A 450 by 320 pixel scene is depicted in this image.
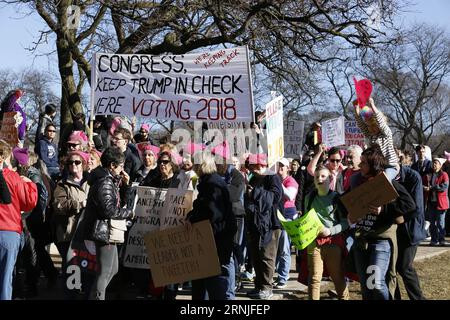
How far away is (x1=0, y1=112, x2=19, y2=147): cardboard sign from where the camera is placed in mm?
9922

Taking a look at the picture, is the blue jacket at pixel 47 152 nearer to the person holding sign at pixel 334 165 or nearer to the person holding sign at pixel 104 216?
the person holding sign at pixel 104 216

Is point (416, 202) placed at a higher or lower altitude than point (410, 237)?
higher

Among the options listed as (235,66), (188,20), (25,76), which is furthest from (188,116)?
(25,76)

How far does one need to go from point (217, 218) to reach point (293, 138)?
25.3ft

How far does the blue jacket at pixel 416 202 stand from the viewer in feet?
22.1

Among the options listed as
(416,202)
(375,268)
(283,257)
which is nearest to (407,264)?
(416,202)

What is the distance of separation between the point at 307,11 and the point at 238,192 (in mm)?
11257

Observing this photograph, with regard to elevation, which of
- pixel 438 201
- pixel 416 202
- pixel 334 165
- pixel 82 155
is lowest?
pixel 416 202

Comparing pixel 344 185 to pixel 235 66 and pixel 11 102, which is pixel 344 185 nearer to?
pixel 235 66

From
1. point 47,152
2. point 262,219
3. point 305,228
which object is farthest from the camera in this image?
point 47,152

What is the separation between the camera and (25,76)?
53.4 metres

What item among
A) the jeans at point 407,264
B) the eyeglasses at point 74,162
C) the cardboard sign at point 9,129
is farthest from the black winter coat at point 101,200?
the cardboard sign at point 9,129

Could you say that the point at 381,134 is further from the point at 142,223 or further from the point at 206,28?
the point at 206,28

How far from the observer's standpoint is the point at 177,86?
8.48 metres
